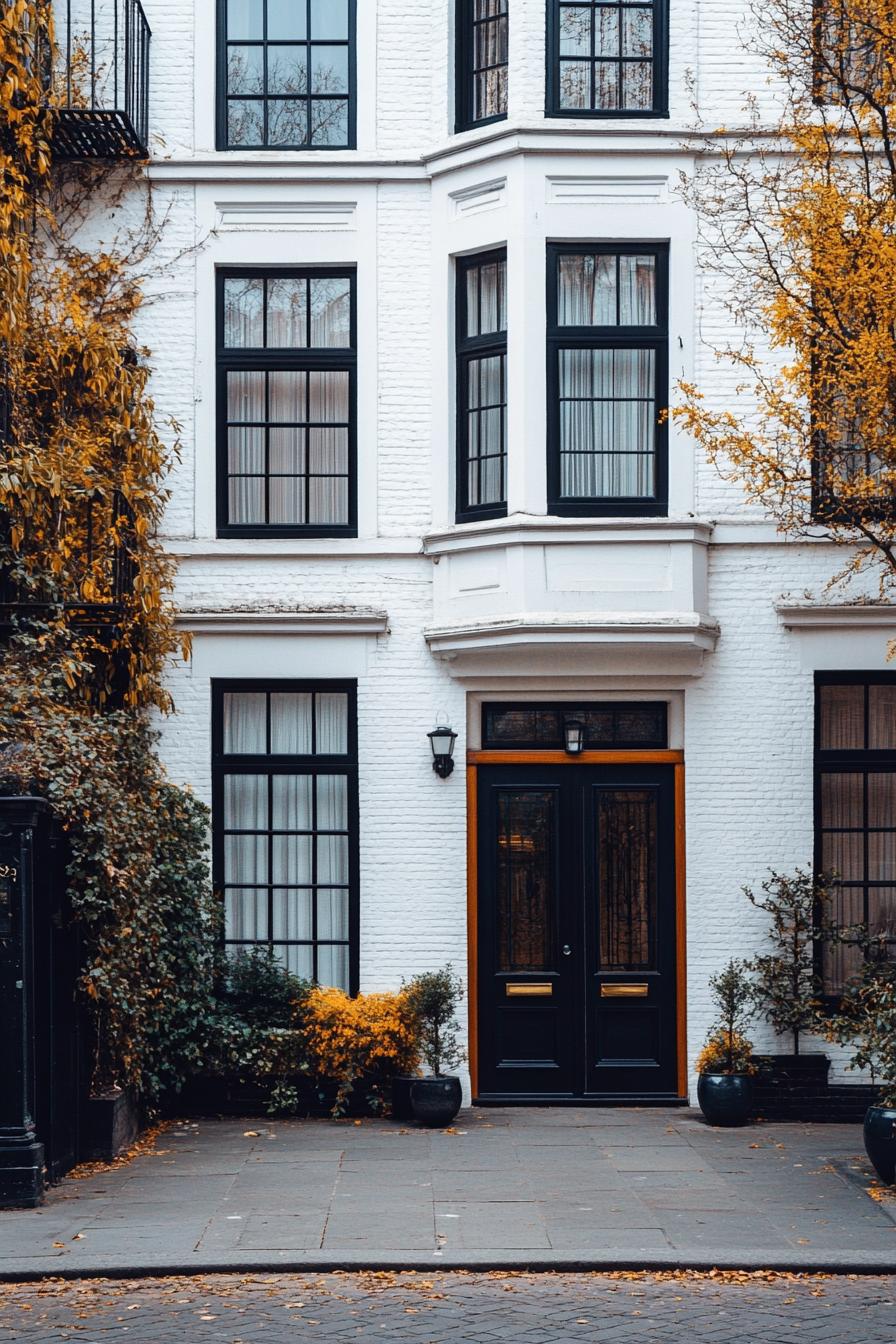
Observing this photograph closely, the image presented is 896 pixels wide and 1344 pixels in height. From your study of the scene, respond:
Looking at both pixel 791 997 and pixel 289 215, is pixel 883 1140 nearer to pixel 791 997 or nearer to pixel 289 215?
pixel 791 997

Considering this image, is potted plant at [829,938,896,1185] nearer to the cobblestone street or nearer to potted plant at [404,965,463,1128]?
the cobblestone street

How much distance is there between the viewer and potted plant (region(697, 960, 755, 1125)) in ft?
45.1

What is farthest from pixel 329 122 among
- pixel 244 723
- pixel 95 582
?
pixel 244 723

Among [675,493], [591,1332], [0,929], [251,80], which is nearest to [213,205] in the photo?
[251,80]

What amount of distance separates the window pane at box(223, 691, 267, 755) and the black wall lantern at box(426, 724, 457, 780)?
149 cm

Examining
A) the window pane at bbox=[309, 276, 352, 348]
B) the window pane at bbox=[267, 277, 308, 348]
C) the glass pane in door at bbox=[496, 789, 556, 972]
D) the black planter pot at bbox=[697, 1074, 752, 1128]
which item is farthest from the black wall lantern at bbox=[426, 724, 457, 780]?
the window pane at bbox=[267, 277, 308, 348]

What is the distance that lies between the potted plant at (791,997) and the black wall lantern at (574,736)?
181 cm

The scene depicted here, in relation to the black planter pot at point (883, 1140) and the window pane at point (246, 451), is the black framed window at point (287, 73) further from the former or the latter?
the black planter pot at point (883, 1140)

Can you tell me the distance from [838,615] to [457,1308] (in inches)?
299

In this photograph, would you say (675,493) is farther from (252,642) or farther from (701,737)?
(252,642)

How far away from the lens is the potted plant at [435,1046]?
44.5 feet

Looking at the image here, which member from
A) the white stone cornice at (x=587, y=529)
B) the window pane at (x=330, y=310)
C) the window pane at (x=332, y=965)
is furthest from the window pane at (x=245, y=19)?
the window pane at (x=332, y=965)

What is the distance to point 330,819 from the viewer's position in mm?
14969

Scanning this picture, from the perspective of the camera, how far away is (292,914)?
14961 mm
